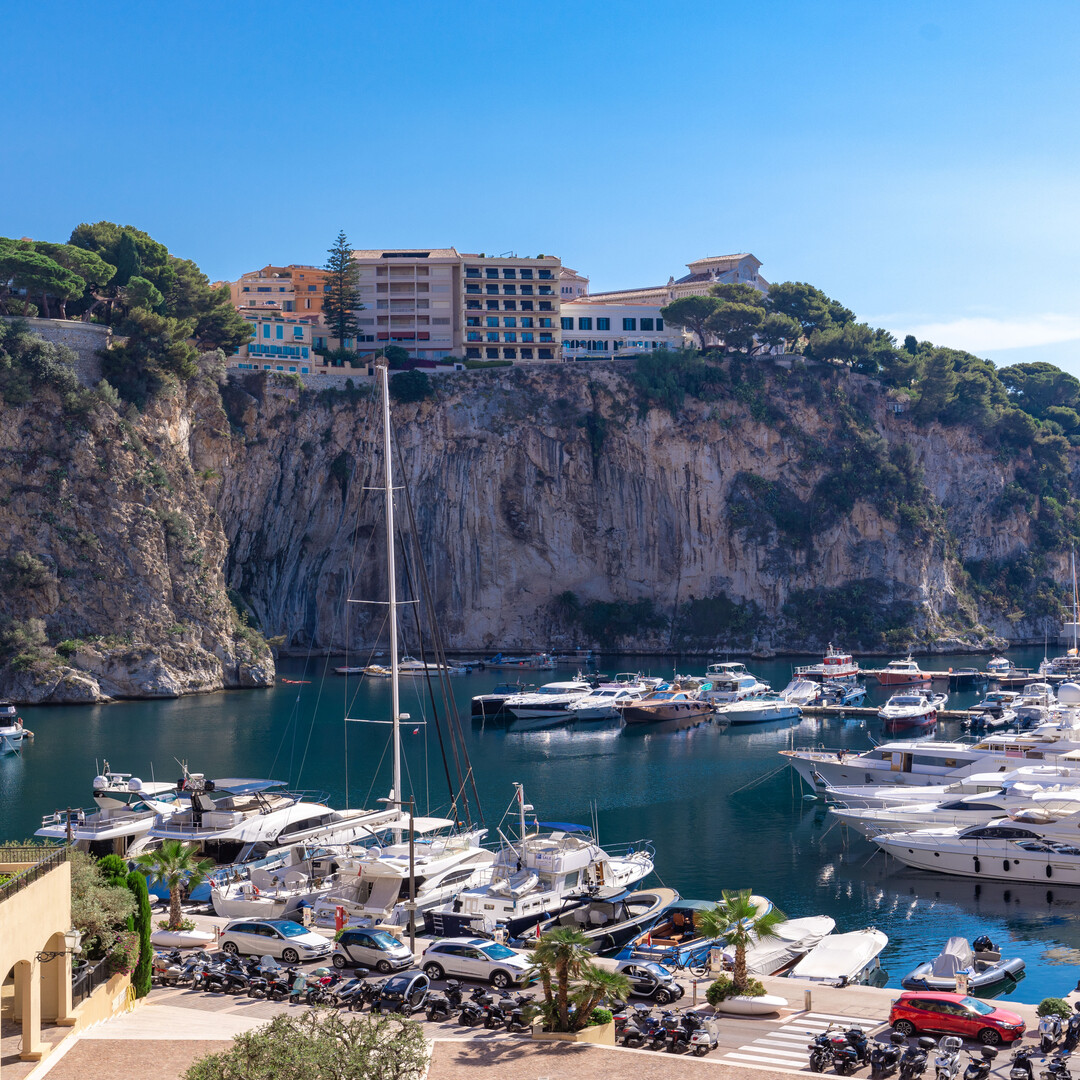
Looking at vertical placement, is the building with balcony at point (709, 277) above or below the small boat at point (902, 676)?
above

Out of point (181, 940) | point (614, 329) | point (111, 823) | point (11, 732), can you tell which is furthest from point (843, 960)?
point (614, 329)

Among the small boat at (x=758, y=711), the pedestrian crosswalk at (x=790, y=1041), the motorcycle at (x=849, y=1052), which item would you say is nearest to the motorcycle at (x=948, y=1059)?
the motorcycle at (x=849, y=1052)

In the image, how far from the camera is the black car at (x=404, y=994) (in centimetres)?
2331

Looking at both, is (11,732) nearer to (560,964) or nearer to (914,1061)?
(560,964)

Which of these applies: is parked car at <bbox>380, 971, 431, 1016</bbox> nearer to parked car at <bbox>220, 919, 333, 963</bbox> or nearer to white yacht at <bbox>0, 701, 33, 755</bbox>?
parked car at <bbox>220, 919, 333, 963</bbox>

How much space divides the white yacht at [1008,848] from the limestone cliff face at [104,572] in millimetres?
54344

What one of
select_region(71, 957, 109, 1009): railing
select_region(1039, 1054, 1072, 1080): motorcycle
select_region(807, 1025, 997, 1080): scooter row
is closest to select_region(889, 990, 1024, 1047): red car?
select_region(807, 1025, 997, 1080): scooter row

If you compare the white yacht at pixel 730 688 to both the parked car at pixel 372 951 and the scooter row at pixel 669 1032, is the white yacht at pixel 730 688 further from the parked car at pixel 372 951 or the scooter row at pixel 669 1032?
the scooter row at pixel 669 1032

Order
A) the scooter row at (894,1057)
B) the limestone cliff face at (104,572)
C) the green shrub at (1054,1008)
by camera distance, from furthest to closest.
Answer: the limestone cliff face at (104,572)
the green shrub at (1054,1008)
the scooter row at (894,1057)

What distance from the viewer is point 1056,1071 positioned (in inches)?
781

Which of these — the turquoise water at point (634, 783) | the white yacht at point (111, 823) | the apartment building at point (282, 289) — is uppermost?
the apartment building at point (282, 289)

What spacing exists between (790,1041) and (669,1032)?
2.29 m

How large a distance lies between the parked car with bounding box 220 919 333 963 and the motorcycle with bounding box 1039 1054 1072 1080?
1493 centimetres

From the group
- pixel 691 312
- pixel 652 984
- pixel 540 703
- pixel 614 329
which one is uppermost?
pixel 691 312
